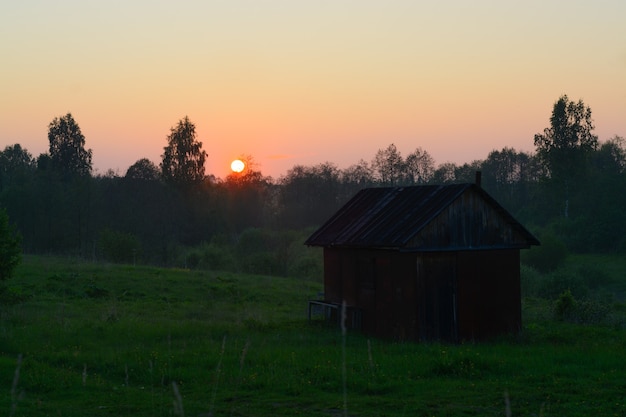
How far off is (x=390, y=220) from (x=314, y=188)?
81655 millimetres

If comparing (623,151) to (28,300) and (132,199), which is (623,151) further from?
(28,300)

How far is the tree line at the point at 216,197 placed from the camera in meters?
68.4

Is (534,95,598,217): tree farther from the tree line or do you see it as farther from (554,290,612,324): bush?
(554,290,612,324): bush

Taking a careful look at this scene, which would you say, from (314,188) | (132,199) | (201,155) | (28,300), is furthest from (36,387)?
(314,188)

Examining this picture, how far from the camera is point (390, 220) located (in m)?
24.3

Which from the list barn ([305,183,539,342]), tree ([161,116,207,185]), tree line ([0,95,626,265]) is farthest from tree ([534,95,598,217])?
barn ([305,183,539,342])

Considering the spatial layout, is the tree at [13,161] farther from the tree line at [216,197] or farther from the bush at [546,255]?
the bush at [546,255]

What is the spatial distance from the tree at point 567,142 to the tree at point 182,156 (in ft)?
137

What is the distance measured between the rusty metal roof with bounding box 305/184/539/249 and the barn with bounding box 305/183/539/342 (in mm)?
52

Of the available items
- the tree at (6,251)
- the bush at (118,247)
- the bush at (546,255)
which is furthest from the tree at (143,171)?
the tree at (6,251)

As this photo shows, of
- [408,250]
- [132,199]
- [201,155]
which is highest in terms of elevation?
[201,155]

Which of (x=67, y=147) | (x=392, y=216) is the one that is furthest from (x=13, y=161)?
(x=392, y=216)

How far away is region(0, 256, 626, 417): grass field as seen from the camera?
12812 mm

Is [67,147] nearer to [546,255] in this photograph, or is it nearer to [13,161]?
[13,161]
